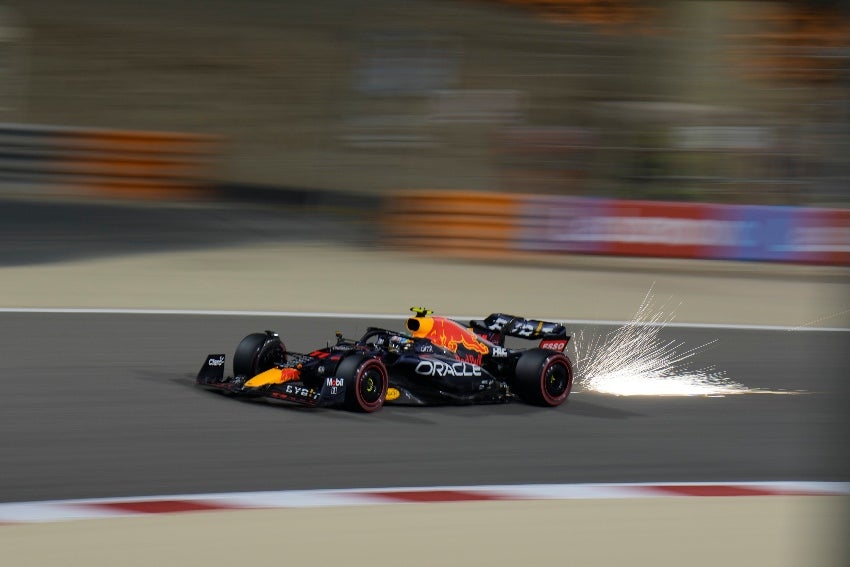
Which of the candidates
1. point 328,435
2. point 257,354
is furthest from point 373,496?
point 257,354

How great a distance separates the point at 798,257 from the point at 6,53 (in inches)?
669

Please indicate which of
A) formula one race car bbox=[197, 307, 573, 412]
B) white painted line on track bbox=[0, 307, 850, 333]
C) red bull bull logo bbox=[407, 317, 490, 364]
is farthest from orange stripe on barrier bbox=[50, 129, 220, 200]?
red bull bull logo bbox=[407, 317, 490, 364]

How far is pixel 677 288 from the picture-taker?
1609 cm

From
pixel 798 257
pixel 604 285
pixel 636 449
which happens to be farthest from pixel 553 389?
pixel 798 257

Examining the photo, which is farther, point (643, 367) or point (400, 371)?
point (643, 367)

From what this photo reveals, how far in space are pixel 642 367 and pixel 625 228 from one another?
625 centimetres

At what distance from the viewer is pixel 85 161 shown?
19.7 metres

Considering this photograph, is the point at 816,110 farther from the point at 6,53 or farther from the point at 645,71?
the point at 6,53

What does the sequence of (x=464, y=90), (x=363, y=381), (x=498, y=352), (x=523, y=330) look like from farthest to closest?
1. (x=464, y=90)
2. (x=523, y=330)
3. (x=498, y=352)
4. (x=363, y=381)

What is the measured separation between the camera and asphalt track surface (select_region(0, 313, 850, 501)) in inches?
282

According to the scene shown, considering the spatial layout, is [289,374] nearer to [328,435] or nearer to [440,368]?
[328,435]

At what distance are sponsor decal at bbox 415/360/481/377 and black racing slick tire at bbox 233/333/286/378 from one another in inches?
40.9

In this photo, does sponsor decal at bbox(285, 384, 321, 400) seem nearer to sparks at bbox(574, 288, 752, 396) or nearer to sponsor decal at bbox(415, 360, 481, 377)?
sponsor decal at bbox(415, 360, 481, 377)

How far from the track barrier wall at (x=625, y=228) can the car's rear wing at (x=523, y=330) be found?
7412 millimetres
